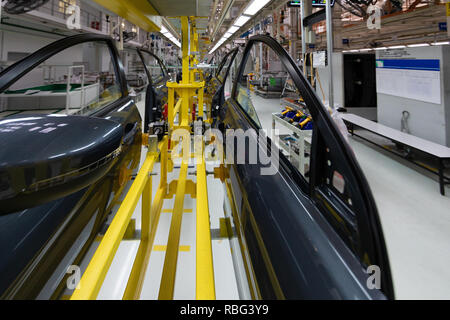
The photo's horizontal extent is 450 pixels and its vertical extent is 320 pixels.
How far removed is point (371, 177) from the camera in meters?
3.29

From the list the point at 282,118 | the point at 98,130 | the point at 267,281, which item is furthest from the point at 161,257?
the point at 282,118

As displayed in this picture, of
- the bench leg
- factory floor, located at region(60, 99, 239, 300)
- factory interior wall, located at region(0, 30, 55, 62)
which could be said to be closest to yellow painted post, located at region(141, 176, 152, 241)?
factory floor, located at region(60, 99, 239, 300)

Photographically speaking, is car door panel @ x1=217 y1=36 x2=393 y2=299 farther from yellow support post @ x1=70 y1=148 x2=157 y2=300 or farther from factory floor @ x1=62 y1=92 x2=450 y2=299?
factory floor @ x1=62 y1=92 x2=450 y2=299

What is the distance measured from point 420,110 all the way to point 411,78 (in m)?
0.57

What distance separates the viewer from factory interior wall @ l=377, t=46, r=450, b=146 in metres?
3.45

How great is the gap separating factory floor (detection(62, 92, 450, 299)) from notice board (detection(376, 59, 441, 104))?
55.0 inches

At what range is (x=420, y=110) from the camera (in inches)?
152

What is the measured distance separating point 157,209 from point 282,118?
242cm

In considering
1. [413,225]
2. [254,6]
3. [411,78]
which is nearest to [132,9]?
[254,6]

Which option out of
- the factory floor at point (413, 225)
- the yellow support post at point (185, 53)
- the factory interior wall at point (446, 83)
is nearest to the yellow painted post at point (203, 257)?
the factory floor at point (413, 225)

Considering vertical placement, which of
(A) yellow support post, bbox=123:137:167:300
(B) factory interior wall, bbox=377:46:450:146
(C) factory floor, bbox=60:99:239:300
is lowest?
(C) factory floor, bbox=60:99:239:300

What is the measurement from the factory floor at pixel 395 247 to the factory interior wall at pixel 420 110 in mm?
870

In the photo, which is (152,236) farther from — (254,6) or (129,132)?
(254,6)

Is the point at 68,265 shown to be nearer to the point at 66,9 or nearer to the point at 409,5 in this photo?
the point at 409,5
